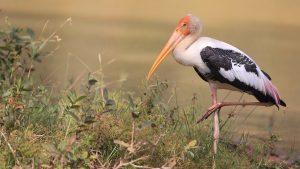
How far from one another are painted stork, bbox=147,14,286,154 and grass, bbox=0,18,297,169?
0.35m

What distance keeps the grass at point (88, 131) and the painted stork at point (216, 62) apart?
0.35 metres

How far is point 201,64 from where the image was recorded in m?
6.06

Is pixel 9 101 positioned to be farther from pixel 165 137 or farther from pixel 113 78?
pixel 113 78

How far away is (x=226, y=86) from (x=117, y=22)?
923 centimetres

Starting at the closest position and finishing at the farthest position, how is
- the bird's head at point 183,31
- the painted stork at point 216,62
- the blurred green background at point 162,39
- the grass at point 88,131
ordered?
the grass at point 88,131, the painted stork at point 216,62, the bird's head at point 183,31, the blurred green background at point 162,39

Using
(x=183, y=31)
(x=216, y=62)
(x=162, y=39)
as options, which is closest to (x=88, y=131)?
(x=216, y=62)

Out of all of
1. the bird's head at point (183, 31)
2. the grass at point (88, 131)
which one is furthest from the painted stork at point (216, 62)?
the grass at point (88, 131)

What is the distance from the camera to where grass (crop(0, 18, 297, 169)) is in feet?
14.7

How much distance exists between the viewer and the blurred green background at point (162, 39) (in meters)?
8.65

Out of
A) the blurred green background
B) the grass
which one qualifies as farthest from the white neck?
the blurred green background

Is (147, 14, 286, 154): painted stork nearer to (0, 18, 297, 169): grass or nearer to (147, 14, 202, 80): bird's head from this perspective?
(147, 14, 202, 80): bird's head

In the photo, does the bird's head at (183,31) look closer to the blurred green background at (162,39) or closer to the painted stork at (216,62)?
the painted stork at (216,62)

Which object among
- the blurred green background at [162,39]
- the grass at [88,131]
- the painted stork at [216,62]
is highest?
the painted stork at [216,62]

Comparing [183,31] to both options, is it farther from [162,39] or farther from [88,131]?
[162,39]
